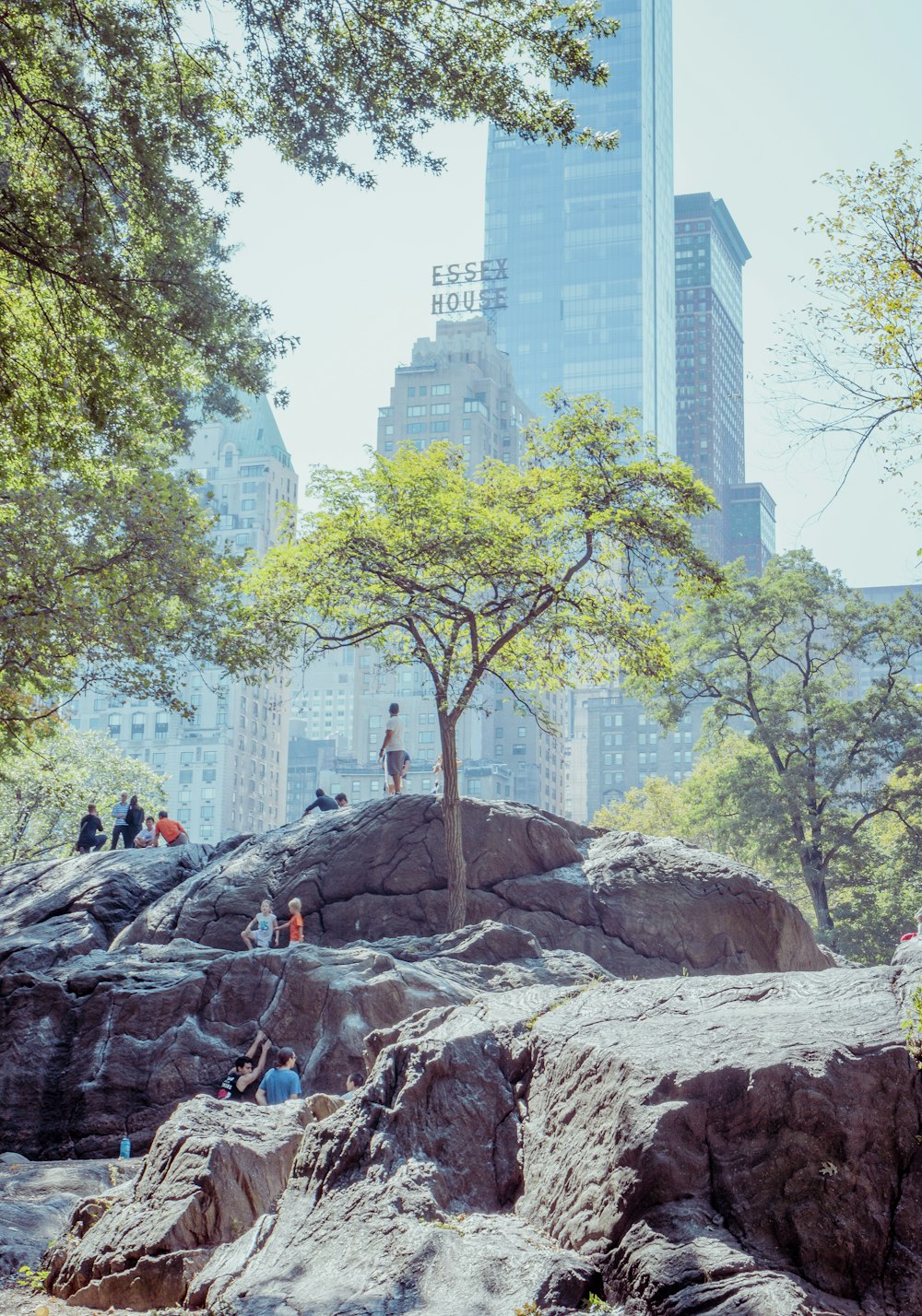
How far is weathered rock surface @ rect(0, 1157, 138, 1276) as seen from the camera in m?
10.2

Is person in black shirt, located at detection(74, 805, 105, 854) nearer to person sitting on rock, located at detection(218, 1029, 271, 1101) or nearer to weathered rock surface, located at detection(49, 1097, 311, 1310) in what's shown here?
person sitting on rock, located at detection(218, 1029, 271, 1101)

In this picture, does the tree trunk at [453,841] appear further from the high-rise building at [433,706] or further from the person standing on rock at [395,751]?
the high-rise building at [433,706]

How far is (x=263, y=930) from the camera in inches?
762

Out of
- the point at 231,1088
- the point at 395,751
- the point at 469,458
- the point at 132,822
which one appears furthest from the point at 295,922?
the point at 469,458

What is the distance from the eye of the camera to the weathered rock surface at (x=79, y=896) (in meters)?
20.5

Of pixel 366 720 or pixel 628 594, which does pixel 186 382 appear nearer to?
pixel 628 594

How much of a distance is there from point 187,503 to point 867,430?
551 inches

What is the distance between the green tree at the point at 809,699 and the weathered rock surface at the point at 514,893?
15.8m

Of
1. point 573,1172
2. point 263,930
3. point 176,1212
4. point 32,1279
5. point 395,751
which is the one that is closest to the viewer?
point 573,1172

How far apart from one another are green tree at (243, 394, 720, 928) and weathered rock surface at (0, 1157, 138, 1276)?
8.57 metres

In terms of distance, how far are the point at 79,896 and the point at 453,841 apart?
723 cm

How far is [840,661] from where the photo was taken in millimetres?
40406

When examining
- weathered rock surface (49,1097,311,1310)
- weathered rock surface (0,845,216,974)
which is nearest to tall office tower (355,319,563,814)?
weathered rock surface (0,845,216,974)

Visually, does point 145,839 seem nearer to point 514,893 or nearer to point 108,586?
point 108,586
